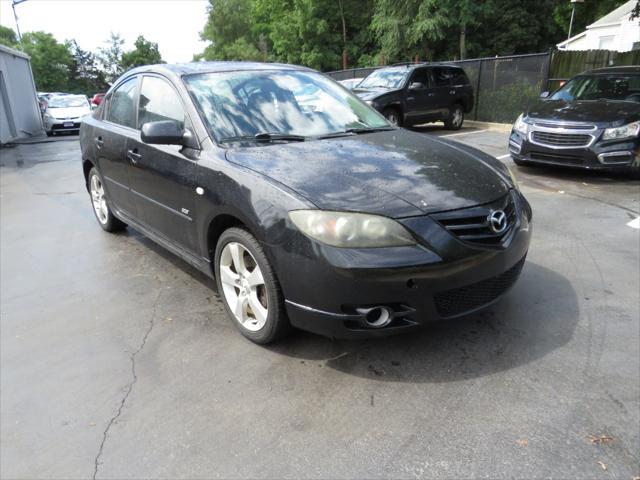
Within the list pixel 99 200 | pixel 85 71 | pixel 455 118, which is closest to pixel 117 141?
pixel 99 200

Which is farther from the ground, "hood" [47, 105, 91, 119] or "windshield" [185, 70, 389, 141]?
"windshield" [185, 70, 389, 141]

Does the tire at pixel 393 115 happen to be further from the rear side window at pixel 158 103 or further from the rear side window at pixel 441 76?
the rear side window at pixel 158 103

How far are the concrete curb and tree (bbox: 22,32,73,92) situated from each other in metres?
60.7

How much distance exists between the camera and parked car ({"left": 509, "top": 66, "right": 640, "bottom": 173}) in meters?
6.91

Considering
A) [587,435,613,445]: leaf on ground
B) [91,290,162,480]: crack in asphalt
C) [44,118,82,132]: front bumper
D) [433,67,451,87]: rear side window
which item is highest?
[433,67,451,87]: rear side window

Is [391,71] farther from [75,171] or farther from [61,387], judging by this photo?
[61,387]

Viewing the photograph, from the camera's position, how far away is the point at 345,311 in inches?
101

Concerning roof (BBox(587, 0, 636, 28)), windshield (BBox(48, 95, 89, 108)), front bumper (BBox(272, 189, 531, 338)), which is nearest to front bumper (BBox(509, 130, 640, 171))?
front bumper (BBox(272, 189, 531, 338))

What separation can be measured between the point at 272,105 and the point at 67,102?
20052mm

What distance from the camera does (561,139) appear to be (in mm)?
7250

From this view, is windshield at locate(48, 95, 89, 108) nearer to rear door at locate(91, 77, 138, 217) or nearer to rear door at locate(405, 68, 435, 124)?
rear door at locate(405, 68, 435, 124)

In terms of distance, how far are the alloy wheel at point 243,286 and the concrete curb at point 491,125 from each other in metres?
12.4

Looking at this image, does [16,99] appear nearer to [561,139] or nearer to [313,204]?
[561,139]

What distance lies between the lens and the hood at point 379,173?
104 inches
